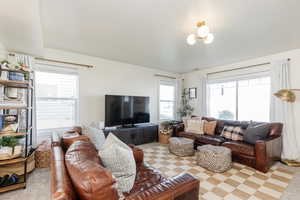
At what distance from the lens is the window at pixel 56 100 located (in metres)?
3.04

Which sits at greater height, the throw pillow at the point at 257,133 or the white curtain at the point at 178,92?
the white curtain at the point at 178,92

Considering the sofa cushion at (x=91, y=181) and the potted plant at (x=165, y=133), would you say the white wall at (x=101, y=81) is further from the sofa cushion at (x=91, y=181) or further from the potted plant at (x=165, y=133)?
the sofa cushion at (x=91, y=181)

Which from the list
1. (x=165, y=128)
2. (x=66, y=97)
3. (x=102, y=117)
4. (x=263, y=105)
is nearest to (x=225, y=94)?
(x=263, y=105)

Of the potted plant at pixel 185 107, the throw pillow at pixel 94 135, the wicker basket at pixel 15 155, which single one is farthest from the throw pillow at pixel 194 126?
the wicker basket at pixel 15 155

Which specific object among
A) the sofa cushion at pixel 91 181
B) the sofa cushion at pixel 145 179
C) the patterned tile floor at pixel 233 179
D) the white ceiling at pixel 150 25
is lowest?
the patterned tile floor at pixel 233 179

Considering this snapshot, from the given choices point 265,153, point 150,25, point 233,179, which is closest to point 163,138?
point 233,179

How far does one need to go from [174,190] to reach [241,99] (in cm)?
384

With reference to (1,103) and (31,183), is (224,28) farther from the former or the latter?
(31,183)

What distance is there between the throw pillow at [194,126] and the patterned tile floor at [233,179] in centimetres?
89

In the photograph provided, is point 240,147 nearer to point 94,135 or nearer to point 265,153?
point 265,153

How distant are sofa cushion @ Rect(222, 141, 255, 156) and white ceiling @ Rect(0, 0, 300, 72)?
2.05 m

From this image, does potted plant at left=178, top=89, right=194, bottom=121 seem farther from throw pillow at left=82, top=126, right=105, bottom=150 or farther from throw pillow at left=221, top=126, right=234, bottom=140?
throw pillow at left=82, top=126, right=105, bottom=150

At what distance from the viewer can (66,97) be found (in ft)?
10.9

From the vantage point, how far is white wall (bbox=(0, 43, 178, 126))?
3.50 metres
